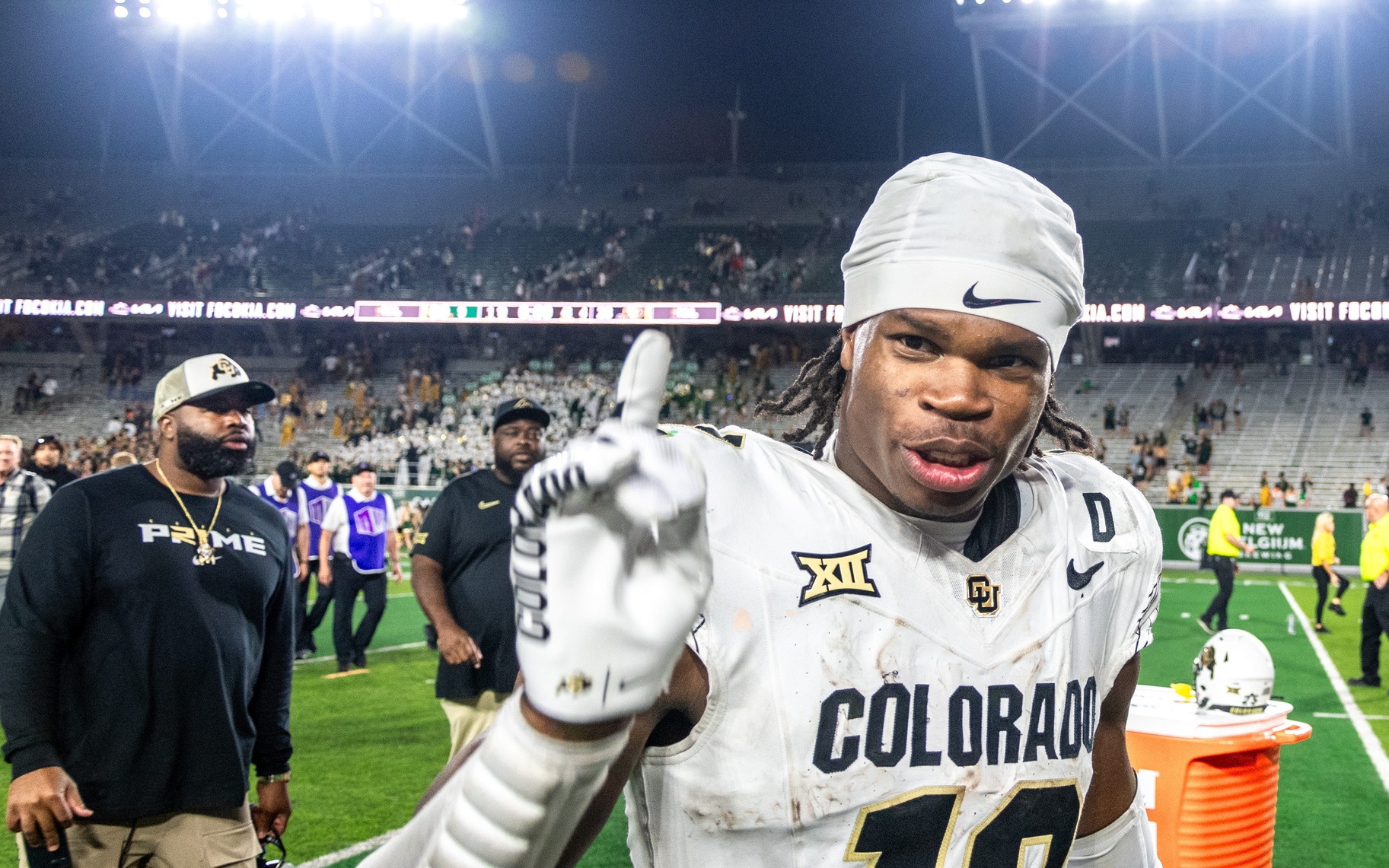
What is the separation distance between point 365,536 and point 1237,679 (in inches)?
293

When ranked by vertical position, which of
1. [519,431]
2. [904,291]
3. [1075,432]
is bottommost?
[519,431]

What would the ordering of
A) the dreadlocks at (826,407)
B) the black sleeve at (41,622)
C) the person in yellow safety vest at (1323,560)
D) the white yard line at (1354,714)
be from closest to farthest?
the dreadlocks at (826,407)
the black sleeve at (41,622)
the white yard line at (1354,714)
the person in yellow safety vest at (1323,560)

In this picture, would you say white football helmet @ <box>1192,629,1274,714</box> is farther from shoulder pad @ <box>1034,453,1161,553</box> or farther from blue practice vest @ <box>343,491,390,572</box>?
blue practice vest @ <box>343,491,390,572</box>

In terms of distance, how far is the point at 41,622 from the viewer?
3.23m

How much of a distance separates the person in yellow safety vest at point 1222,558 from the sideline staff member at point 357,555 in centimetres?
914

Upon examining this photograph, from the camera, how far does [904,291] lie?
164 cm

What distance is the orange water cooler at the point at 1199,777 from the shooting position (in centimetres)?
394

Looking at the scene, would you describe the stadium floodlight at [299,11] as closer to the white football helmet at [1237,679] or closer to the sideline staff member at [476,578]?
the sideline staff member at [476,578]

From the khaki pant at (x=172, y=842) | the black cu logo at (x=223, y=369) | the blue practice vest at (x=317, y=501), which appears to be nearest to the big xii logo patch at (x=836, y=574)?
the khaki pant at (x=172, y=842)

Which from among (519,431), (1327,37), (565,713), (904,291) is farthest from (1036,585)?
(1327,37)

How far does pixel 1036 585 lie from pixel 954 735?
301 mm

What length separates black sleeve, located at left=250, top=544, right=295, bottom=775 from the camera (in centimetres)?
374

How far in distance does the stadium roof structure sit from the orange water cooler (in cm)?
3309

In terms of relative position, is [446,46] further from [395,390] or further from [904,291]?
[904,291]
